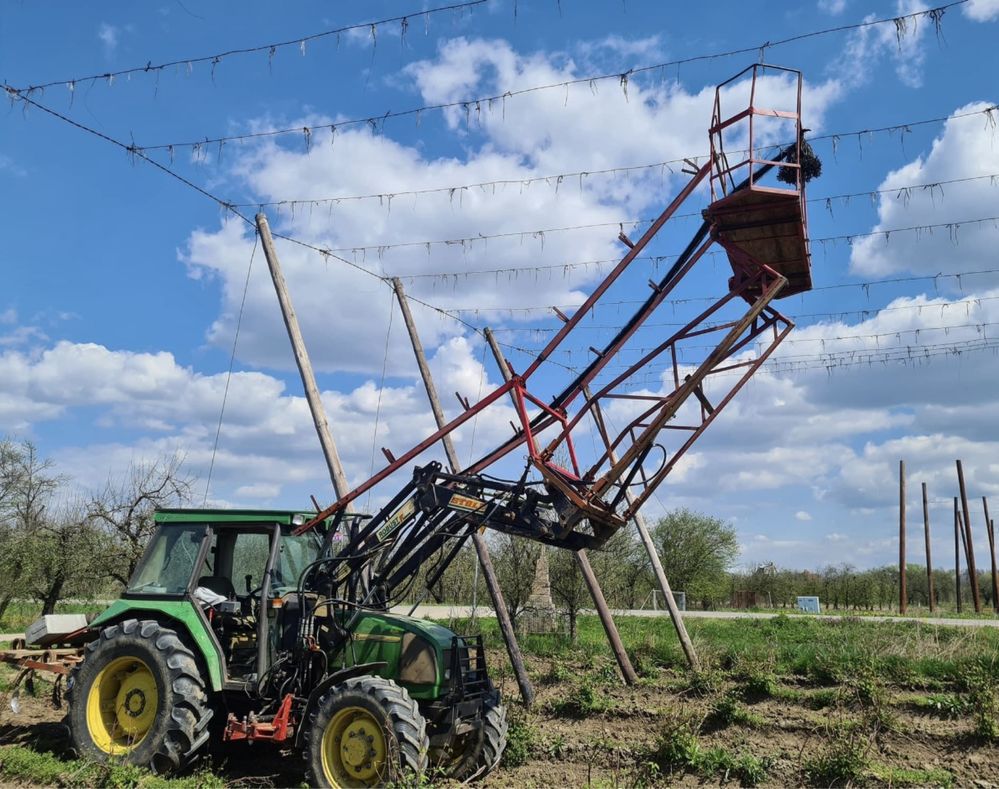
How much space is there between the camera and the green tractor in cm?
767

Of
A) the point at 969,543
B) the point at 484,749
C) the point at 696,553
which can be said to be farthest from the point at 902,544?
the point at 484,749

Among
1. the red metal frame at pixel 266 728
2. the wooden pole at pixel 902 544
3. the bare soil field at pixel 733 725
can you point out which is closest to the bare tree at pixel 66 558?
the bare soil field at pixel 733 725

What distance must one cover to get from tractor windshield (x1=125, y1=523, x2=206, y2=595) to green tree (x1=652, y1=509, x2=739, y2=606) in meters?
46.9

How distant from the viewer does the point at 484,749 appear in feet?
28.2

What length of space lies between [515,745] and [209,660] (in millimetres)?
3819

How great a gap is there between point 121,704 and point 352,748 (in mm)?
2820

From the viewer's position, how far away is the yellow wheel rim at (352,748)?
7.52 meters

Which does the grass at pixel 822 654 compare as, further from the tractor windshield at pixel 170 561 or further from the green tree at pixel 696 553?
the green tree at pixel 696 553

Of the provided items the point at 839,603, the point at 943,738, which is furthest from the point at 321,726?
the point at 839,603

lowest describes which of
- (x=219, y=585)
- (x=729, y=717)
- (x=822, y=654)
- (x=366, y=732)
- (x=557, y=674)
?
(x=729, y=717)

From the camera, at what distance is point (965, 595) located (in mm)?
68938

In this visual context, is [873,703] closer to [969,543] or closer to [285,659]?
[285,659]

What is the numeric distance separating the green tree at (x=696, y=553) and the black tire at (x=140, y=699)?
155 feet

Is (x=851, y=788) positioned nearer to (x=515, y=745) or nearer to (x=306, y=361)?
(x=515, y=745)
